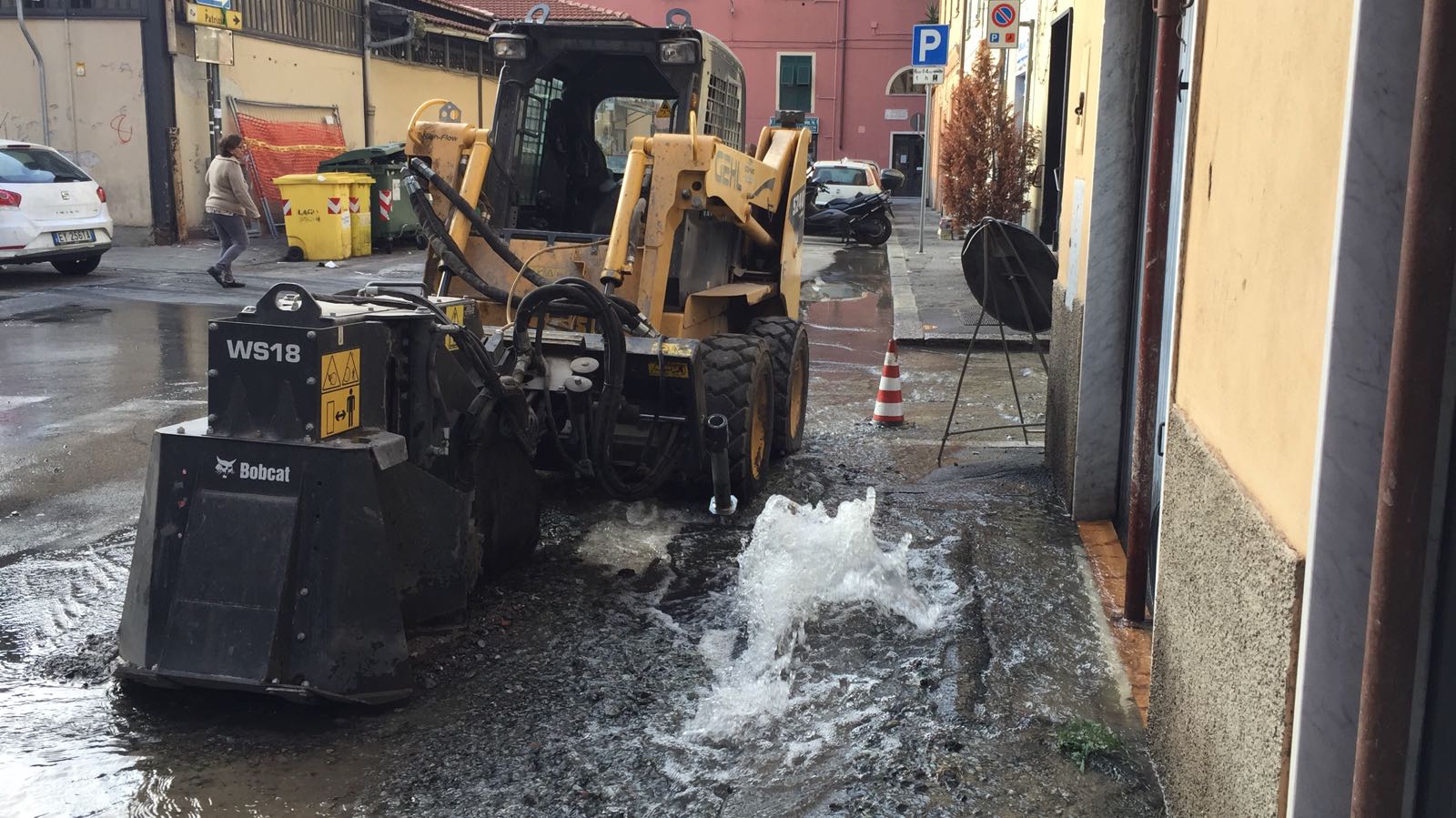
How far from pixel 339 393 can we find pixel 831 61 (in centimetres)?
4329

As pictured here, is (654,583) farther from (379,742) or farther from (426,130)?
(426,130)

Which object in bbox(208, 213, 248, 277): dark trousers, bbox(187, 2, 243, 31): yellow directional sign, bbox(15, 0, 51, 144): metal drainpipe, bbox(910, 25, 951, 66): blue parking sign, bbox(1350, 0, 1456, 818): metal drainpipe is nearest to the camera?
bbox(1350, 0, 1456, 818): metal drainpipe

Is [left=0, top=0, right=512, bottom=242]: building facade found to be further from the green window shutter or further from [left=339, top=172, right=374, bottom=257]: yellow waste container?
the green window shutter

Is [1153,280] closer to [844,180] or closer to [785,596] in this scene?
[785,596]

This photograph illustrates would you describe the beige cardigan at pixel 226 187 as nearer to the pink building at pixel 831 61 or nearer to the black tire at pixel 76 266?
the black tire at pixel 76 266

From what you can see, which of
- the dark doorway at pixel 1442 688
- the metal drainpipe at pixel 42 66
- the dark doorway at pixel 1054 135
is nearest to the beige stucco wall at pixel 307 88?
the metal drainpipe at pixel 42 66

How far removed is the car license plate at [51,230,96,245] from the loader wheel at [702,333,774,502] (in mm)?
11559

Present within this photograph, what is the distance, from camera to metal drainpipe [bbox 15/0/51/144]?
19214 millimetres

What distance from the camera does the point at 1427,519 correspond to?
2.09 meters

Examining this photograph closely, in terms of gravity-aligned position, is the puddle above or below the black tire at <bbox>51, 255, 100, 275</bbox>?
below

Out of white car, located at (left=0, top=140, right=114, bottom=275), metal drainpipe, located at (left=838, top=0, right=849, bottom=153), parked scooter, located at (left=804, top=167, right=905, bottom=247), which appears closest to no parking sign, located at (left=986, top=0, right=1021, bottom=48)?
parked scooter, located at (left=804, top=167, right=905, bottom=247)

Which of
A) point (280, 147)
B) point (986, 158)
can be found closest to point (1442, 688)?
point (986, 158)

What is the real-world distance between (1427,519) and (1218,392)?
124cm

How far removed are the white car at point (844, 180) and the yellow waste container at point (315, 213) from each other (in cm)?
1021
